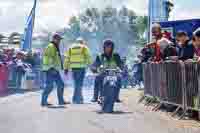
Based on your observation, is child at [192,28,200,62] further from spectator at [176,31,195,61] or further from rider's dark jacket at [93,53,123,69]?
rider's dark jacket at [93,53,123,69]

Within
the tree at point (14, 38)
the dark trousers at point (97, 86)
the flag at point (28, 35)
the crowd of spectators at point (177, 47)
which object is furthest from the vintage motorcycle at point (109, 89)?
the tree at point (14, 38)

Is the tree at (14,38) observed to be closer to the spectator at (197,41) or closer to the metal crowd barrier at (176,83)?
the metal crowd barrier at (176,83)

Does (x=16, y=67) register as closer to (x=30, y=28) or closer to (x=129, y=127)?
(x=30, y=28)

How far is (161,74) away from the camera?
14125 mm

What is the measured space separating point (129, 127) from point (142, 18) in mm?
66169

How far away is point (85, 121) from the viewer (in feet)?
38.1

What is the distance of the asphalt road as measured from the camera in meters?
10.3

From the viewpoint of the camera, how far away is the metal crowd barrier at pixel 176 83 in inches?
453

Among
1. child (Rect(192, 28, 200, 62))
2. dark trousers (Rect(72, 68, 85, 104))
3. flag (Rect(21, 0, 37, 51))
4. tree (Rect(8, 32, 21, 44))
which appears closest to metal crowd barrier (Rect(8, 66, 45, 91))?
flag (Rect(21, 0, 37, 51))

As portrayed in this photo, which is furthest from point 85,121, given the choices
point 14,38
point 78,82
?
point 14,38

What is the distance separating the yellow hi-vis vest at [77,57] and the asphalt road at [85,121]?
2.01 meters

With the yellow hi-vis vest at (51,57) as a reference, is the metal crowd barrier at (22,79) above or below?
below

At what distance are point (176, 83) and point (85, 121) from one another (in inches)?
91.1

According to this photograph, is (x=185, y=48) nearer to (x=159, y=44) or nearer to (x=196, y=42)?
(x=196, y=42)
